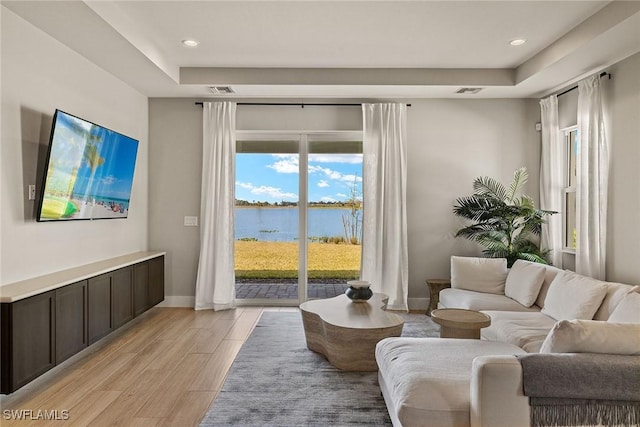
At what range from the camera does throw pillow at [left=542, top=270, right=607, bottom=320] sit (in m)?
3.27

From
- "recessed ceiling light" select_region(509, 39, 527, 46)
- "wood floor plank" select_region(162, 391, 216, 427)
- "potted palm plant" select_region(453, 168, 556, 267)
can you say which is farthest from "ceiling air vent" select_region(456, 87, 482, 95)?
"wood floor plank" select_region(162, 391, 216, 427)

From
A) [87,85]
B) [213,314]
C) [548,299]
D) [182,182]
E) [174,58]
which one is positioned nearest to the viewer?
[548,299]

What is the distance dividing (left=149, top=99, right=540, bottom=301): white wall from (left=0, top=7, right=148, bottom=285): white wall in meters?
1.19

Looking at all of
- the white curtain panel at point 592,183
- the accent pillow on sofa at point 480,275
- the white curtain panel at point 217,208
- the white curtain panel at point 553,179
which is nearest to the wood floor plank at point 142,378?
the white curtain panel at point 217,208

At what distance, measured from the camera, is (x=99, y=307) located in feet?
12.5

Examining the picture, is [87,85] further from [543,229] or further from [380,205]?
[543,229]

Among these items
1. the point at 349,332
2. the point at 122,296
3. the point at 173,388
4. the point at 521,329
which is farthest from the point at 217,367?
the point at 521,329

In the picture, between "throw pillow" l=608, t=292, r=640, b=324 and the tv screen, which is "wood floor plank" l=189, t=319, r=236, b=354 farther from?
"throw pillow" l=608, t=292, r=640, b=324

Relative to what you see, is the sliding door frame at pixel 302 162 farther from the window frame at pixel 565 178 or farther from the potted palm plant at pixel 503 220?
the window frame at pixel 565 178

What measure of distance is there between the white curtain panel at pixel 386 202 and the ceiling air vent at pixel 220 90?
5.58 feet

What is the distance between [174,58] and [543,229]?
4667 mm

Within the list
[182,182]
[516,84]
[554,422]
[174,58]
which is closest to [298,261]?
[182,182]

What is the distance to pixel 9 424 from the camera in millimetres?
2643

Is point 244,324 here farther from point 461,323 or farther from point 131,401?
point 461,323
